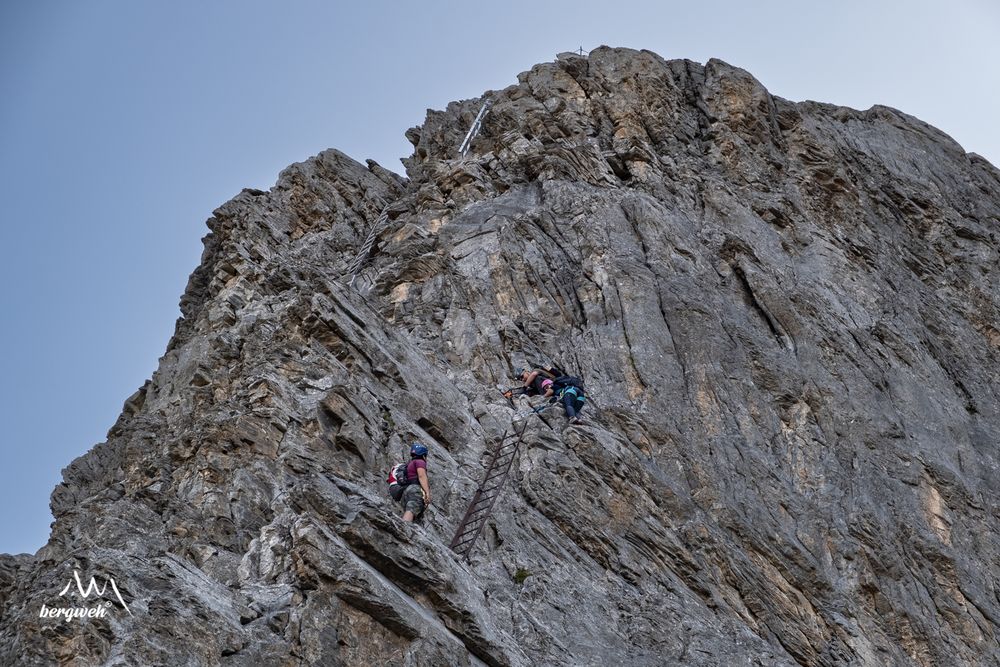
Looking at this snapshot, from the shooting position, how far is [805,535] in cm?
2100

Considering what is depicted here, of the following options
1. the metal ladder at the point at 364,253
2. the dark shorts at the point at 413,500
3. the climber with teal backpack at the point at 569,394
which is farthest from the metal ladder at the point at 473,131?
the dark shorts at the point at 413,500

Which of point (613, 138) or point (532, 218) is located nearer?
point (532, 218)

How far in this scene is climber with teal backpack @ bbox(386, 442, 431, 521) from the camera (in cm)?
1664

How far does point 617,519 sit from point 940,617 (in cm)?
635

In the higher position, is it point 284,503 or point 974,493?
point 974,493

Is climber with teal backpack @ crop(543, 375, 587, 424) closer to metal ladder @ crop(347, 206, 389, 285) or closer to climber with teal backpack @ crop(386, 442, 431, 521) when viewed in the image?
climber with teal backpack @ crop(386, 442, 431, 521)

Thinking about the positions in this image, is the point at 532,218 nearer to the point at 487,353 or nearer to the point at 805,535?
the point at 487,353

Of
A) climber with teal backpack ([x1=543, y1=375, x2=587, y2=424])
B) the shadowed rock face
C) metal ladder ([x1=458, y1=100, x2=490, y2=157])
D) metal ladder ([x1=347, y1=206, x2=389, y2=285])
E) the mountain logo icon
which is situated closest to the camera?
the mountain logo icon

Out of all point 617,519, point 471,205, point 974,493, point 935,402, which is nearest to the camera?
point 617,519

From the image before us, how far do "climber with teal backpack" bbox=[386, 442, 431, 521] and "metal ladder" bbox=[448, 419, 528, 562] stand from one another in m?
0.71

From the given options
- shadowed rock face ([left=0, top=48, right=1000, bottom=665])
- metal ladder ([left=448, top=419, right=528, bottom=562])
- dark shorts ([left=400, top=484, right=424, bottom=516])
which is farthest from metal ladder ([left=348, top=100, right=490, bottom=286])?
dark shorts ([left=400, top=484, right=424, bottom=516])

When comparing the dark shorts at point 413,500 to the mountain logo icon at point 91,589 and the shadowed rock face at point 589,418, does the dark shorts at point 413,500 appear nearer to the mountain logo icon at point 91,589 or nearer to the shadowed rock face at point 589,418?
the shadowed rock face at point 589,418

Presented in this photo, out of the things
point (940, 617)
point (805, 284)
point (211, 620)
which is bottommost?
point (211, 620)

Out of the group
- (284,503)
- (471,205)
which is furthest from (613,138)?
(284,503)
